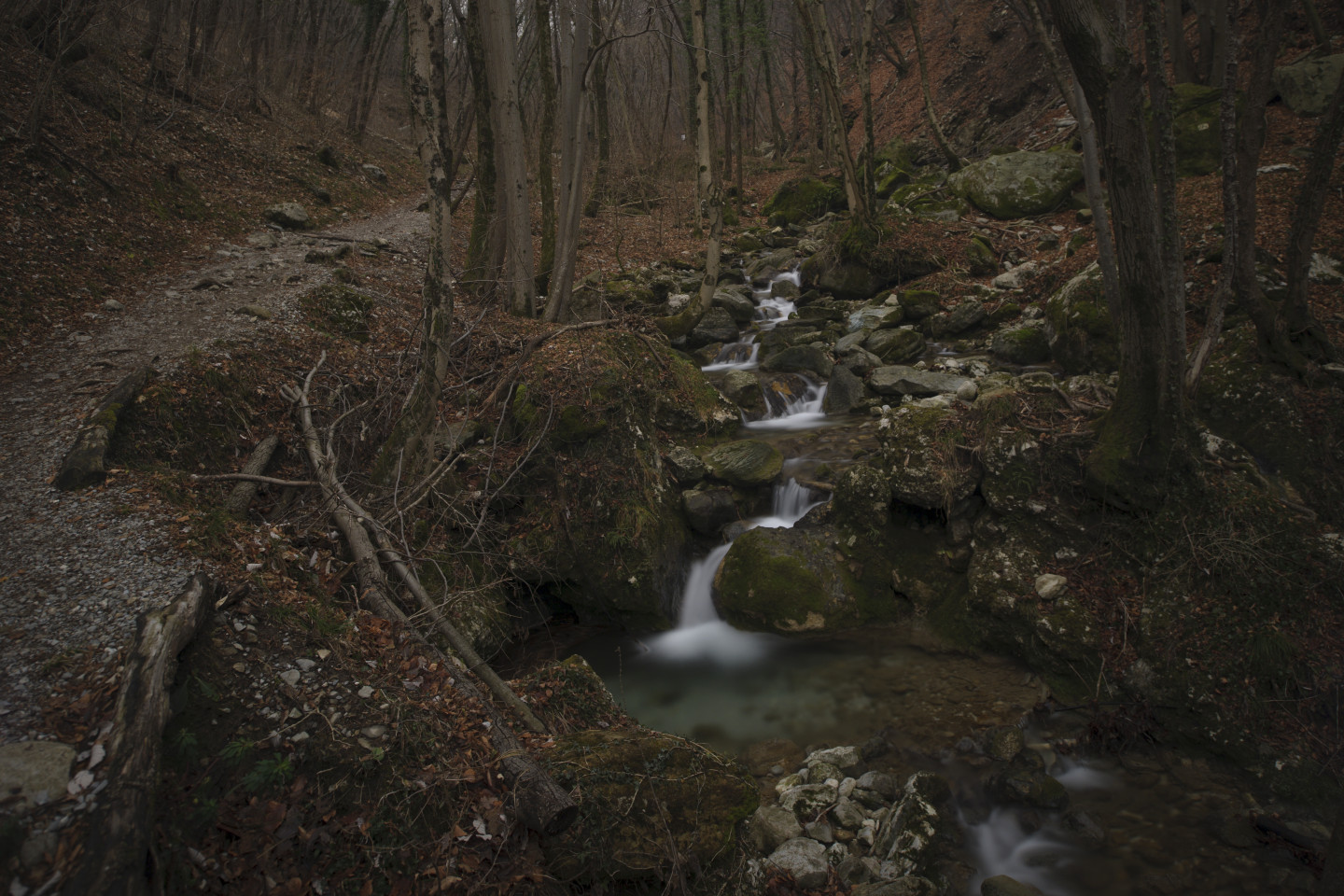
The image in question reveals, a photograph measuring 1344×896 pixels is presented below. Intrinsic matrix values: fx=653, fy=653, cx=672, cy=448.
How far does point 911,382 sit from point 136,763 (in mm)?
8892

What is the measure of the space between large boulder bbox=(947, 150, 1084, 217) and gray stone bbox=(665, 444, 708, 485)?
955 centimetres

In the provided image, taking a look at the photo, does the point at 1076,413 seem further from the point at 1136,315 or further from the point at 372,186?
the point at 372,186

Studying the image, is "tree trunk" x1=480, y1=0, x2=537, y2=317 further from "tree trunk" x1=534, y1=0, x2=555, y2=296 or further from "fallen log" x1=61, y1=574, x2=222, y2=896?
"fallen log" x1=61, y1=574, x2=222, y2=896

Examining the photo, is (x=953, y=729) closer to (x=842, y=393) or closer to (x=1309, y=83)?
(x=842, y=393)

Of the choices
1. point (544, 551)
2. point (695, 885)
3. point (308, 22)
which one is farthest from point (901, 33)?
point (695, 885)

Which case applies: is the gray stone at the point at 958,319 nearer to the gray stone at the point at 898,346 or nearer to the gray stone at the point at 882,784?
the gray stone at the point at 898,346

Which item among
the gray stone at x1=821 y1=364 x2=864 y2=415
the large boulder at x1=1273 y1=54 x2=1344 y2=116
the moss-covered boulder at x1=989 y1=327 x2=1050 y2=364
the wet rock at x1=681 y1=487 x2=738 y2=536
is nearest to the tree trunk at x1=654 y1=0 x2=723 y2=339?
the gray stone at x1=821 y1=364 x2=864 y2=415

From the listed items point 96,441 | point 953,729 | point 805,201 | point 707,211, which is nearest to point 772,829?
point 953,729

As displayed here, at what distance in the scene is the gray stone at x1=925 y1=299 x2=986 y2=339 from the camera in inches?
415

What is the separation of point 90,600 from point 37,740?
106cm

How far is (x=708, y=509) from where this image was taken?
743cm

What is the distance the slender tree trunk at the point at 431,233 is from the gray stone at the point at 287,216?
884cm

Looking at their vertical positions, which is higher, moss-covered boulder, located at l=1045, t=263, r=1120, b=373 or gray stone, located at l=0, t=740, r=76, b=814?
moss-covered boulder, located at l=1045, t=263, r=1120, b=373

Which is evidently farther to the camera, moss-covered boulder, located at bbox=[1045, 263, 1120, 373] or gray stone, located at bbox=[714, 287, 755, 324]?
gray stone, located at bbox=[714, 287, 755, 324]
